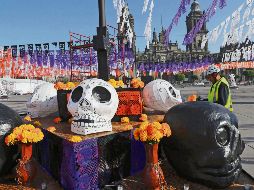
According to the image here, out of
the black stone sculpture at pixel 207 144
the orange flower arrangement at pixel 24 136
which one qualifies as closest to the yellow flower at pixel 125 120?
the black stone sculpture at pixel 207 144

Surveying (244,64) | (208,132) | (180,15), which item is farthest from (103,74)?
(244,64)

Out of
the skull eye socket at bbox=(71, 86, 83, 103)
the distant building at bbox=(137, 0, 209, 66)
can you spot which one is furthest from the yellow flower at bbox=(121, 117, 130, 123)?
the distant building at bbox=(137, 0, 209, 66)

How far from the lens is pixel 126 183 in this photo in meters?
4.43

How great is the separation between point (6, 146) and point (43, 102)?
5.90ft

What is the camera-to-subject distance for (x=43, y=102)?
611cm

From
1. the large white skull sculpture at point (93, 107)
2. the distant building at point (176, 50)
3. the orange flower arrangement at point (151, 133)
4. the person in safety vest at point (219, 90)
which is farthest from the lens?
the distant building at point (176, 50)

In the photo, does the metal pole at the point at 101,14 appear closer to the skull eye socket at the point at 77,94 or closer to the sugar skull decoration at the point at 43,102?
the sugar skull decoration at the point at 43,102

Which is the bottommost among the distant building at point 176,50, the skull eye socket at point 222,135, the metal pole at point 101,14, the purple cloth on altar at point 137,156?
the purple cloth on altar at point 137,156

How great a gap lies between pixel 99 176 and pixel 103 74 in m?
2.70

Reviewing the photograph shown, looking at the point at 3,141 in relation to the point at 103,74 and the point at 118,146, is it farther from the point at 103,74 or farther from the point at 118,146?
the point at 103,74

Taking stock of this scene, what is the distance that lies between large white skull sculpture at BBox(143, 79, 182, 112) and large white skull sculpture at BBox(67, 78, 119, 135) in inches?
57.9

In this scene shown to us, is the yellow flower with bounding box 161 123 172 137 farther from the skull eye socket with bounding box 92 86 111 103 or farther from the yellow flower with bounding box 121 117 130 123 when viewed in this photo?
the yellow flower with bounding box 121 117 130 123

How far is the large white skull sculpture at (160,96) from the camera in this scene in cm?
577

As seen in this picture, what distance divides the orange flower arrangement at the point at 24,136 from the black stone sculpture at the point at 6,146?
1.00 ft
